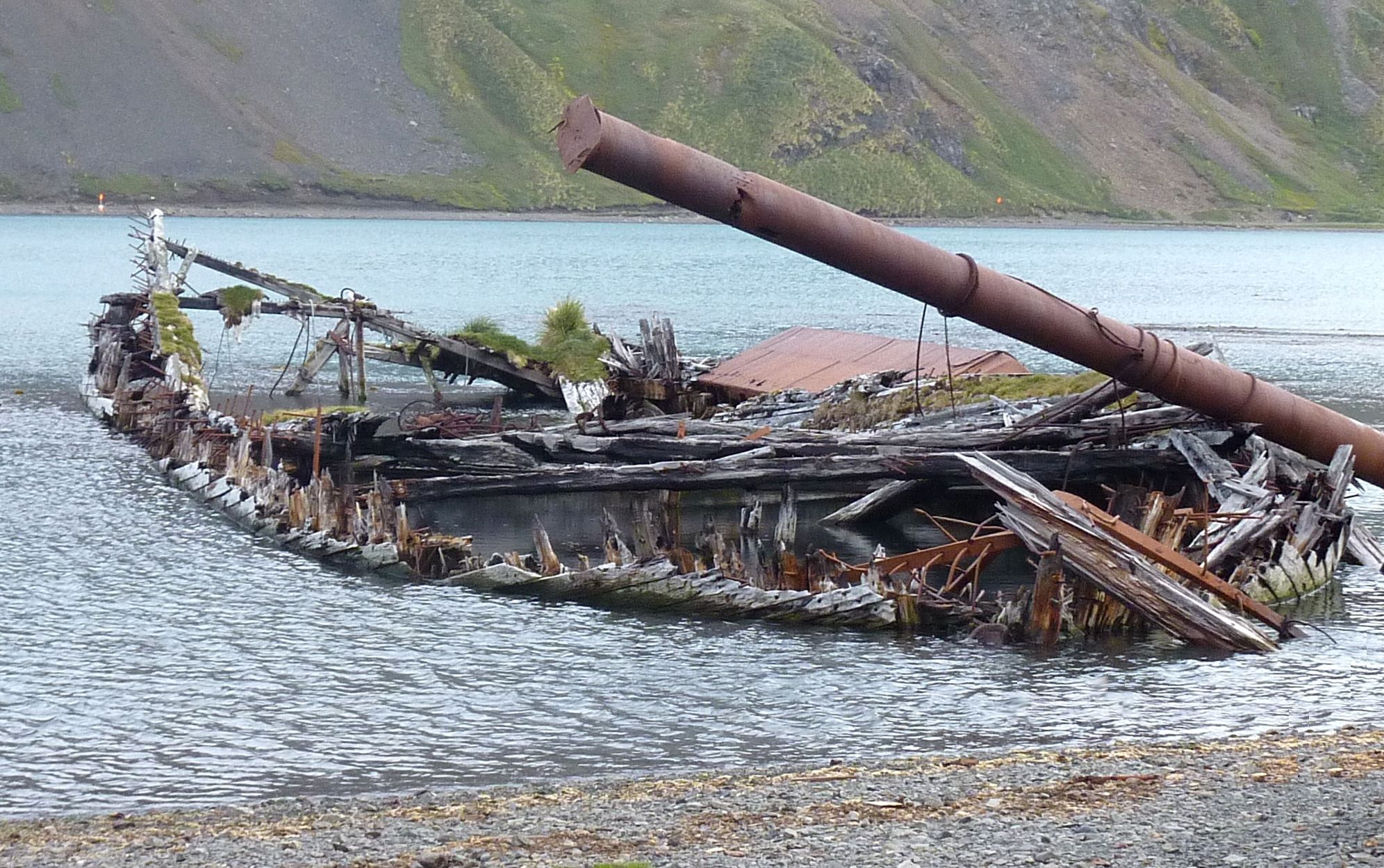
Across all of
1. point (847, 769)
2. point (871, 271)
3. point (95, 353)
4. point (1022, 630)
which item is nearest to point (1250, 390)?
point (1022, 630)

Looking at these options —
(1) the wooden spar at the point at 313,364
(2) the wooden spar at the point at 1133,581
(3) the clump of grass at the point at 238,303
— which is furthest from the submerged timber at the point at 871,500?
(1) the wooden spar at the point at 313,364

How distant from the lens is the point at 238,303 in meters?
44.0

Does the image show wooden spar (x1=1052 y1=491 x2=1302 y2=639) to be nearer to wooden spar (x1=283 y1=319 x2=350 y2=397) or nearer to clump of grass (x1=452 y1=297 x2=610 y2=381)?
clump of grass (x1=452 y1=297 x2=610 y2=381)

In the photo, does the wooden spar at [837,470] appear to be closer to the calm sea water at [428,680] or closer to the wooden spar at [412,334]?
the calm sea water at [428,680]

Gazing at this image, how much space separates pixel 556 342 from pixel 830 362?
1022 cm

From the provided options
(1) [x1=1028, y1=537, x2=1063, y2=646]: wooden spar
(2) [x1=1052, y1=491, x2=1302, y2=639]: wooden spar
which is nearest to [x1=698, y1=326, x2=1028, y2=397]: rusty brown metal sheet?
(2) [x1=1052, y1=491, x2=1302, y2=639]: wooden spar

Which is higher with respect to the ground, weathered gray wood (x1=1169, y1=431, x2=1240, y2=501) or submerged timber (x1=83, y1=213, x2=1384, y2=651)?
weathered gray wood (x1=1169, y1=431, x2=1240, y2=501)

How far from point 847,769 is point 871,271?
5.48 meters

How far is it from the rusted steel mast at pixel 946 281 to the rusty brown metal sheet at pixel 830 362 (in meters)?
10.5

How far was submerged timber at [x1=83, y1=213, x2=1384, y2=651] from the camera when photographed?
1902 centimetres

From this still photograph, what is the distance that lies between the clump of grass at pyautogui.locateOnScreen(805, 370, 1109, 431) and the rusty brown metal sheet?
110 centimetres

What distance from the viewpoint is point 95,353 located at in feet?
153

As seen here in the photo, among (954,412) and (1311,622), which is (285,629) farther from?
(1311,622)

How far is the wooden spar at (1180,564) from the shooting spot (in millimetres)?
18469
